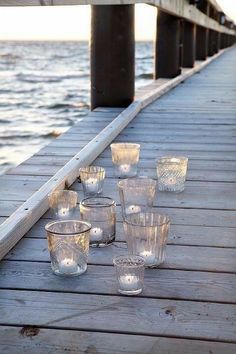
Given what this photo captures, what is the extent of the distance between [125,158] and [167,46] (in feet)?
21.0

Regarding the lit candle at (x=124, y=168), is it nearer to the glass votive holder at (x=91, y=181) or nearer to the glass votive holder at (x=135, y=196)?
the glass votive holder at (x=91, y=181)

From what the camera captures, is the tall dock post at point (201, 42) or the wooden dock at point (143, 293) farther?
the tall dock post at point (201, 42)

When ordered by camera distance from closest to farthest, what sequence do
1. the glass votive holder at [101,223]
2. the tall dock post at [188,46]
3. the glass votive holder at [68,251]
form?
the glass votive holder at [68,251] < the glass votive holder at [101,223] < the tall dock post at [188,46]

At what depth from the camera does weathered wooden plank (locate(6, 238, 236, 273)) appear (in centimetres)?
232

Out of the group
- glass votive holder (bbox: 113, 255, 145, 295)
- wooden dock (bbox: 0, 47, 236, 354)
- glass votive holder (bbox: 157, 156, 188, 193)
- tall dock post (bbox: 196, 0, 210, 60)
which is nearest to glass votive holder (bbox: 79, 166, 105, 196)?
wooden dock (bbox: 0, 47, 236, 354)

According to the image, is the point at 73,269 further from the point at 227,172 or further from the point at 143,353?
the point at 227,172

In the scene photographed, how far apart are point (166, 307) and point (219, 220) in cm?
91

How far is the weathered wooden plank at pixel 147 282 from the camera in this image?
2.09m

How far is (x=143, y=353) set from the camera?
1739mm

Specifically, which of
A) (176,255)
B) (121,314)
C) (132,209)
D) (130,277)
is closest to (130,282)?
(130,277)

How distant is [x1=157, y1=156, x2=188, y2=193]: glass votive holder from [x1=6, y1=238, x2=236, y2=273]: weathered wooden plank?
78 centimetres

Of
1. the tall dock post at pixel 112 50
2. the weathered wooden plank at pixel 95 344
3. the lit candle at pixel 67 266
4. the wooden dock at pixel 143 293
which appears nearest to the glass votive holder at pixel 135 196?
the wooden dock at pixel 143 293

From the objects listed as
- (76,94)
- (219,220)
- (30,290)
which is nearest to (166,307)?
(30,290)

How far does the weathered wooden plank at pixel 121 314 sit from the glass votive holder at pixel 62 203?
2.50 feet
